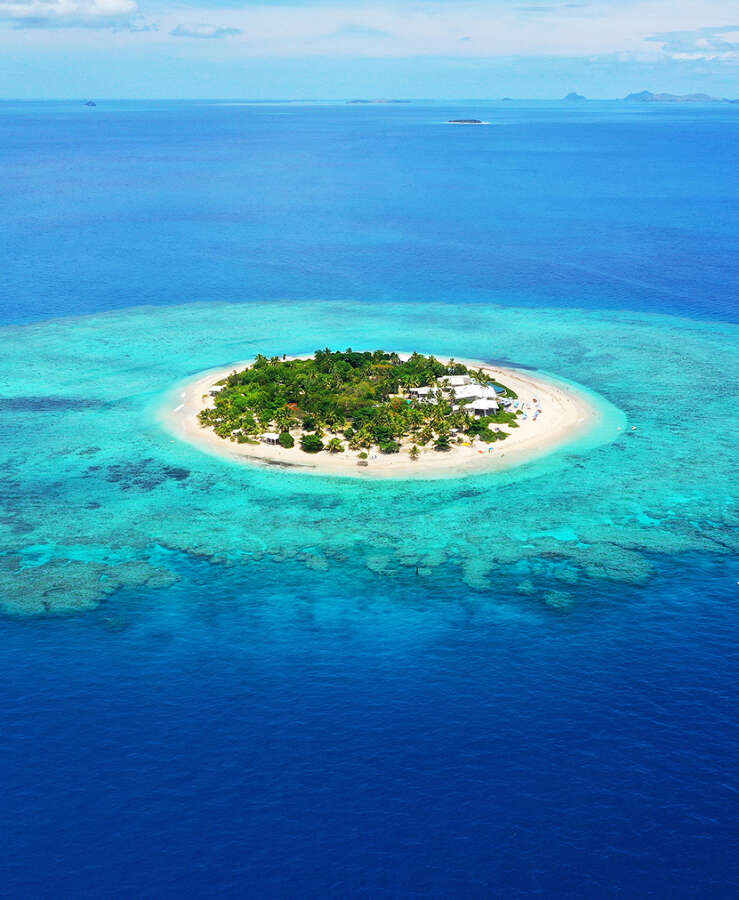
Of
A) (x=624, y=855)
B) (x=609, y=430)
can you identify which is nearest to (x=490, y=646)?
(x=624, y=855)

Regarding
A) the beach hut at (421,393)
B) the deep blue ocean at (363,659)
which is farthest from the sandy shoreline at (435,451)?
the beach hut at (421,393)

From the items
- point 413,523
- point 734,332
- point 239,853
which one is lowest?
point 239,853

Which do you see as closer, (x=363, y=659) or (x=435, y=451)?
(x=363, y=659)

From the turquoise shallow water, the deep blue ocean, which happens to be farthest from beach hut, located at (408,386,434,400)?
the deep blue ocean

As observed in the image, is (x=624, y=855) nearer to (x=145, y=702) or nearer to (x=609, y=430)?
(x=145, y=702)

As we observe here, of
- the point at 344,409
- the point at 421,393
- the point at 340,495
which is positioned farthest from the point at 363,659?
the point at 421,393

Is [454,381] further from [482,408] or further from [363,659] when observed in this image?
[363,659]
